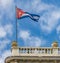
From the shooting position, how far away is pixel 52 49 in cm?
4538

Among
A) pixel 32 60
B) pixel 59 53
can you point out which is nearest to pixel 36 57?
pixel 32 60

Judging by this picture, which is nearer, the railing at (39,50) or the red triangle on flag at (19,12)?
the railing at (39,50)

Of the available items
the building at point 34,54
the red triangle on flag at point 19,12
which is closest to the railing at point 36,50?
the building at point 34,54

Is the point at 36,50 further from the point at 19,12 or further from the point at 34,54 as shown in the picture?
the point at 19,12

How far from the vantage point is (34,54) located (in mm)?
44844

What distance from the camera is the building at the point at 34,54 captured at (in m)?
44.5

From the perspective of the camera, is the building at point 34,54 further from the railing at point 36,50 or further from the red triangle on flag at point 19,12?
the red triangle on flag at point 19,12

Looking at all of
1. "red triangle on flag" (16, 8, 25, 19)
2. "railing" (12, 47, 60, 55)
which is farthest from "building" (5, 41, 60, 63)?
"red triangle on flag" (16, 8, 25, 19)

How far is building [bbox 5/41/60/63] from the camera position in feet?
146

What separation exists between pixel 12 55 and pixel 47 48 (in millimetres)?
5251

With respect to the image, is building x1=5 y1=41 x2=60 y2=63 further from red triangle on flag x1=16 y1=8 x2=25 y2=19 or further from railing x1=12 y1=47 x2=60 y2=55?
red triangle on flag x1=16 y1=8 x2=25 y2=19

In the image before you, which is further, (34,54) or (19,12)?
(19,12)

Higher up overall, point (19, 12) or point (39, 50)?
point (19, 12)

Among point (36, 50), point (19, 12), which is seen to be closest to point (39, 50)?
point (36, 50)
